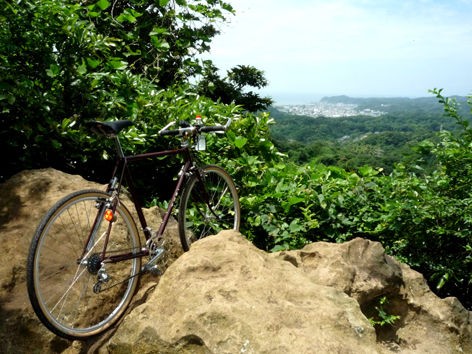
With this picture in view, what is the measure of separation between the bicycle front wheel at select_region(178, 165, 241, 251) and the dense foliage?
0.58 metres

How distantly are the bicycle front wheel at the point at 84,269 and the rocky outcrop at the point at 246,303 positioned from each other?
0.14m

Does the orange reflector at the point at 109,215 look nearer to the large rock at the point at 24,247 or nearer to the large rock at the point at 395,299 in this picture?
the large rock at the point at 24,247

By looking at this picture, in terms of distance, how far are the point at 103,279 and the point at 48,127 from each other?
201cm

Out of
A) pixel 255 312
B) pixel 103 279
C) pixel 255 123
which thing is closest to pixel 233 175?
pixel 255 123

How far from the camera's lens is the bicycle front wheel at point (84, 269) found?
2.76m

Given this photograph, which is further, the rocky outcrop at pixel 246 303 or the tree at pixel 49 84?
the tree at pixel 49 84

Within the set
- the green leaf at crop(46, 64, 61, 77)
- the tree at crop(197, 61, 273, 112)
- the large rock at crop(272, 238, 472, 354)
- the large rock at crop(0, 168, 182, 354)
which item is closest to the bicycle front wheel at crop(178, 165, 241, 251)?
the large rock at crop(0, 168, 182, 354)

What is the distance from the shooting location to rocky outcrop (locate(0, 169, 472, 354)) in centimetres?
227

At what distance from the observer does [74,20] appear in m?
4.30

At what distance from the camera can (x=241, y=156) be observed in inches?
224

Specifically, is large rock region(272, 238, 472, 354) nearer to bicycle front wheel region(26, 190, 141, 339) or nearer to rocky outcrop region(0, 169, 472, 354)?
rocky outcrop region(0, 169, 472, 354)

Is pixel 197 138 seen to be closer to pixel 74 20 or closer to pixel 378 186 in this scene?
pixel 74 20

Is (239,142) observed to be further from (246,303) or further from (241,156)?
(246,303)

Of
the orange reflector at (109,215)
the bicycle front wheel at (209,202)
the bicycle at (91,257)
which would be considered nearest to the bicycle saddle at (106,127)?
the bicycle at (91,257)
